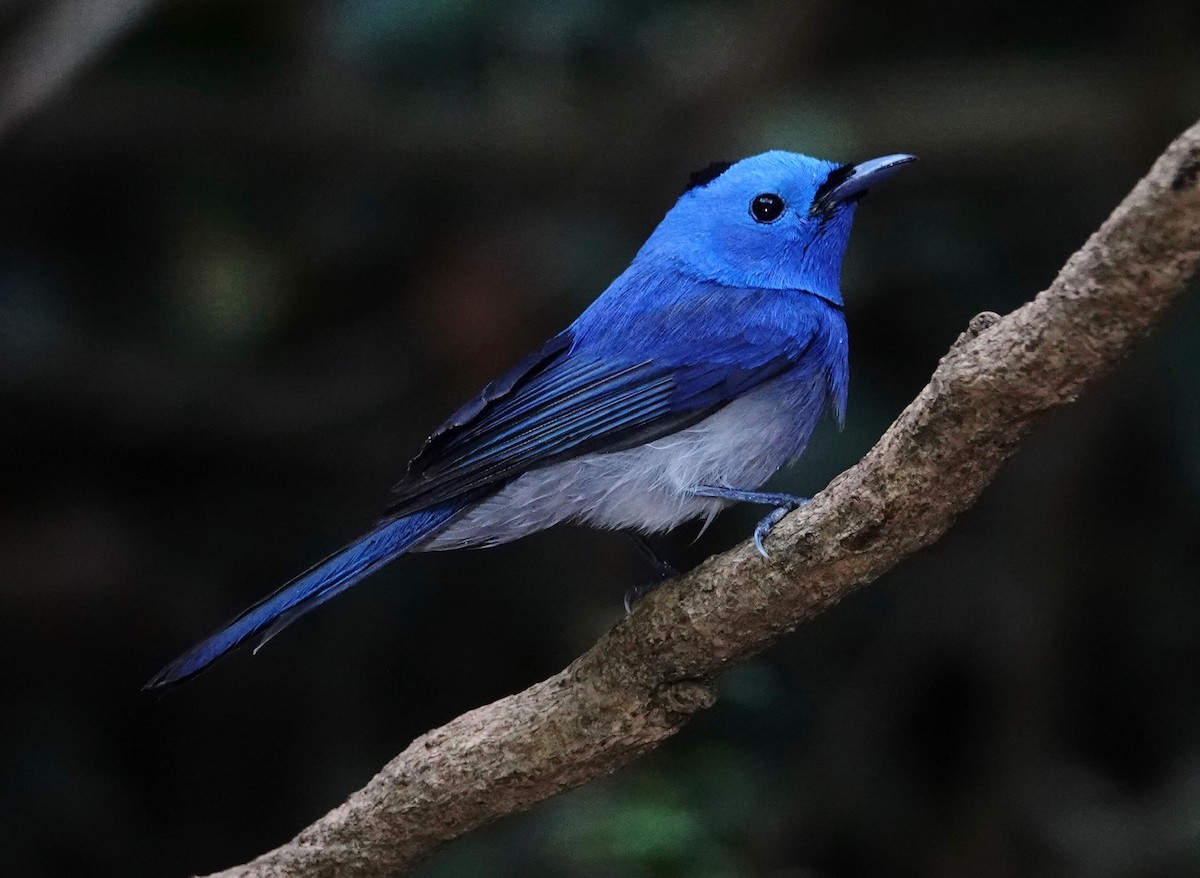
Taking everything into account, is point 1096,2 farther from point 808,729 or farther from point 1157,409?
point 808,729

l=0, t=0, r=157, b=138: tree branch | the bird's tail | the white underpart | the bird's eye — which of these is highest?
l=0, t=0, r=157, b=138: tree branch

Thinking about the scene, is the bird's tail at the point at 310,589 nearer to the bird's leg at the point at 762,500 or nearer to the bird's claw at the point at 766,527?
the bird's leg at the point at 762,500

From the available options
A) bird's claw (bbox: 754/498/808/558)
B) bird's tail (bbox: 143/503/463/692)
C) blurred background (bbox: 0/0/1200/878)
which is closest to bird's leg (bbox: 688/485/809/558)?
bird's claw (bbox: 754/498/808/558)

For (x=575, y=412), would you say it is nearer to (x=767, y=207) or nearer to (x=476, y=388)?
(x=767, y=207)

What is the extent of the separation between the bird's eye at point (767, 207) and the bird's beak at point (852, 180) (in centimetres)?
7

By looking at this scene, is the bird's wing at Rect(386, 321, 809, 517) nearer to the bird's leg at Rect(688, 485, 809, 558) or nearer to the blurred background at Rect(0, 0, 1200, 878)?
the bird's leg at Rect(688, 485, 809, 558)

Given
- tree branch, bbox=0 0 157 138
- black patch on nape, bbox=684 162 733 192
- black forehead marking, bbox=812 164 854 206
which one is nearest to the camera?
black forehead marking, bbox=812 164 854 206

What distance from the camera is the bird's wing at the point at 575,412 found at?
2.88m

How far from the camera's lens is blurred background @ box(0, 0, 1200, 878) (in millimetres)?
4277

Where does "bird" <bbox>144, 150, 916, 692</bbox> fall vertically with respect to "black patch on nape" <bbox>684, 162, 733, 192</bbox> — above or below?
below

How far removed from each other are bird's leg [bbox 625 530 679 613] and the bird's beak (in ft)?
2.49

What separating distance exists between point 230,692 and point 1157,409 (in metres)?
2.94

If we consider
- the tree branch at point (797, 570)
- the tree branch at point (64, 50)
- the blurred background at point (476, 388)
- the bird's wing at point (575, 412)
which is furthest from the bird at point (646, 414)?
the tree branch at point (64, 50)

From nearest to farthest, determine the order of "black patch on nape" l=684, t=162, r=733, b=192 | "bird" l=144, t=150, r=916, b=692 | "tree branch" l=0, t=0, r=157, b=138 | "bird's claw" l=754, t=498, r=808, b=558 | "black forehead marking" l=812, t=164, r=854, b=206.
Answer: "bird's claw" l=754, t=498, r=808, b=558
"bird" l=144, t=150, r=916, b=692
"black forehead marking" l=812, t=164, r=854, b=206
"black patch on nape" l=684, t=162, r=733, b=192
"tree branch" l=0, t=0, r=157, b=138
